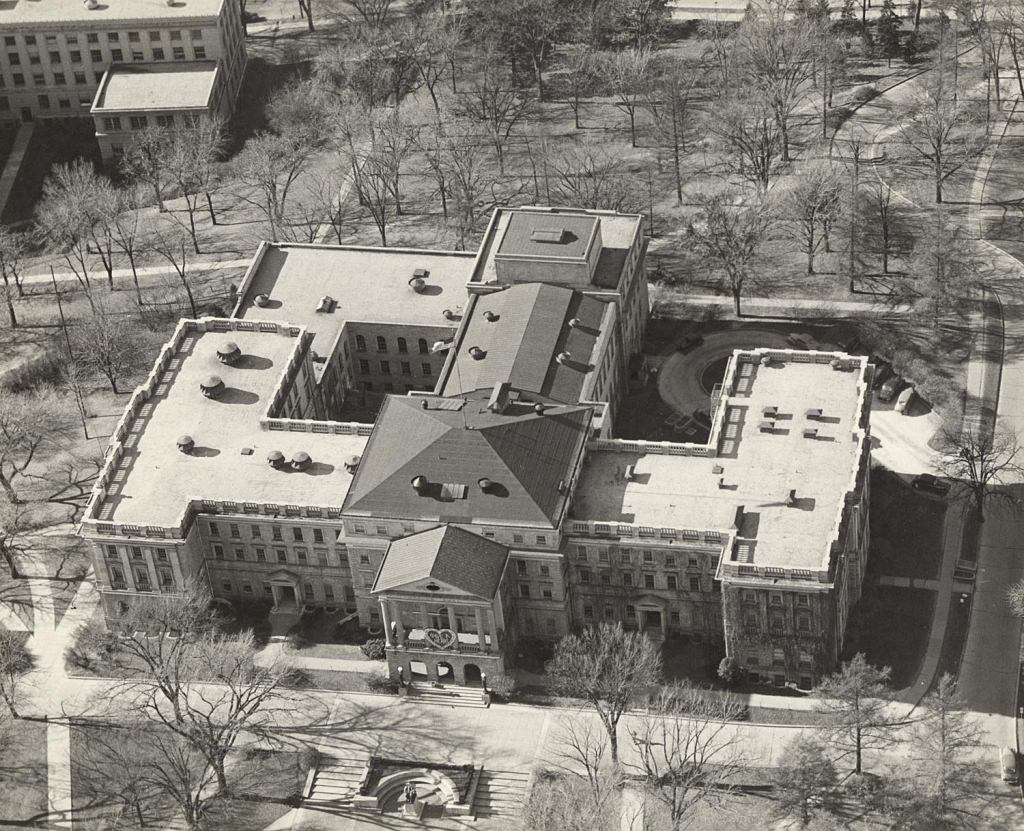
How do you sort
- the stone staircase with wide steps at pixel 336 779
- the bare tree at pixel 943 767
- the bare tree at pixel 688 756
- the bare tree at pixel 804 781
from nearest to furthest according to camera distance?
1. the bare tree at pixel 943 767
2. the bare tree at pixel 804 781
3. the bare tree at pixel 688 756
4. the stone staircase with wide steps at pixel 336 779

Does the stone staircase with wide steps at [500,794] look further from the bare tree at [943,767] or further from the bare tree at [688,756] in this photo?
the bare tree at [943,767]

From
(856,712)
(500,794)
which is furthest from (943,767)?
(500,794)

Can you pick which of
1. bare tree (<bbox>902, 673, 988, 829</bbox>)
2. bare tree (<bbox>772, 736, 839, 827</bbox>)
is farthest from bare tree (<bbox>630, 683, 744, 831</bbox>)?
bare tree (<bbox>902, 673, 988, 829</bbox>)

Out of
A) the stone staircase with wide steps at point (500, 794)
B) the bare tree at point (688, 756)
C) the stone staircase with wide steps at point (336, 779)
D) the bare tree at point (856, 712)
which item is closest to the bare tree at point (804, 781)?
the bare tree at point (856, 712)

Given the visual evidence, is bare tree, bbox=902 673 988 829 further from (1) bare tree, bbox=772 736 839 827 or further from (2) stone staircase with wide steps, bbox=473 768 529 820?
(2) stone staircase with wide steps, bbox=473 768 529 820

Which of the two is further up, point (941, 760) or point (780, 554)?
point (780, 554)

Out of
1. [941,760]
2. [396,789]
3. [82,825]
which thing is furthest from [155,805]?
[941,760]

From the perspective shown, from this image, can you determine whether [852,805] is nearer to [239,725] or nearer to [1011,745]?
[1011,745]
